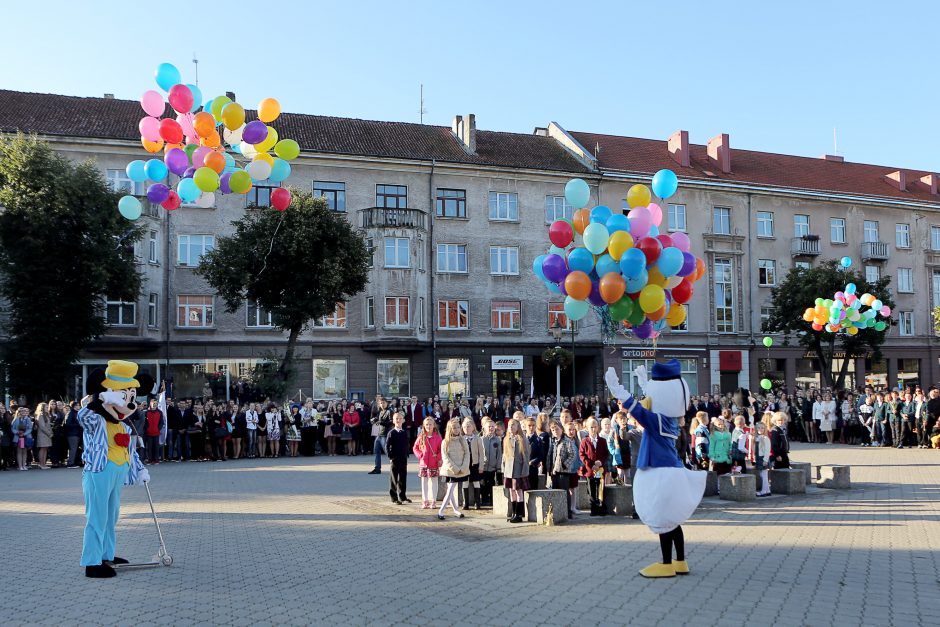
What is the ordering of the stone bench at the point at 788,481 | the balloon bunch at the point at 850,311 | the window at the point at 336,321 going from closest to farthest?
the stone bench at the point at 788,481 < the balloon bunch at the point at 850,311 < the window at the point at 336,321

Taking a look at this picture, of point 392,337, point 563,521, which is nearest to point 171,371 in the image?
point 392,337

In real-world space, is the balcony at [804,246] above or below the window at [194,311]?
above

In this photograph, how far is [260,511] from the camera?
45.8ft

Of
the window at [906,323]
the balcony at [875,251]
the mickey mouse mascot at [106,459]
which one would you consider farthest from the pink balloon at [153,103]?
the window at [906,323]

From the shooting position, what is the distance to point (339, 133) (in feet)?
137

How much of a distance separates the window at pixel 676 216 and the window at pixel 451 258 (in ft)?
39.7

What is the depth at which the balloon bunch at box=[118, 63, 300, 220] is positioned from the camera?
13.5m

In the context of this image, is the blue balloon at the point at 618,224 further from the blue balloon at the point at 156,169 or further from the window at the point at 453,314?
the window at the point at 453,314

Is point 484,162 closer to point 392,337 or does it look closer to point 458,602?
point 392,337

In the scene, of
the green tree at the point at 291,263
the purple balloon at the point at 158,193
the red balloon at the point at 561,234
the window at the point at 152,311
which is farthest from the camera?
the window at the point at 152,311

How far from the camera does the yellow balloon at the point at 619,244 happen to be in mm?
12125

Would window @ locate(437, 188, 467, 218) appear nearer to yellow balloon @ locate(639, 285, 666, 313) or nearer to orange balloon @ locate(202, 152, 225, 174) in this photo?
orange balloon @ locate(202, 152, 225, 174)

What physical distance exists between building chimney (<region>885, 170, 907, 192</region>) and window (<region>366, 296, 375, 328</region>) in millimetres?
37318

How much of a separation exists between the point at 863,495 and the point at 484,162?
2964cm
